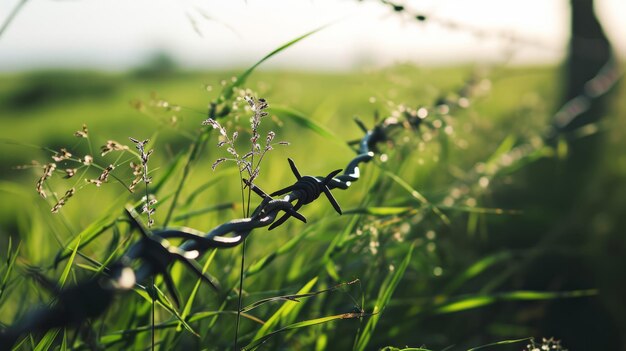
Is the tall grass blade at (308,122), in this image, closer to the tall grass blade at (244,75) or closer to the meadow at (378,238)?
the meadow at (378,238)

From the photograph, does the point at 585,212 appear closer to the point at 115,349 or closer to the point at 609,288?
the point at 609,288

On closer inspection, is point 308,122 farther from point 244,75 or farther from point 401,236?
point 401,236

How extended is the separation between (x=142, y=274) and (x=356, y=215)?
0.86 meters

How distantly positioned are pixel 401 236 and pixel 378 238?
232mm

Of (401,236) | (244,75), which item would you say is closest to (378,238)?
(401,236)

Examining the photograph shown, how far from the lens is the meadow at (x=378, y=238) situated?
51.3 inches

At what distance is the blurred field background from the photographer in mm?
1445

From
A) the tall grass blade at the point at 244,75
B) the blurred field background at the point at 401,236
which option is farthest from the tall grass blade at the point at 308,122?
the tall grass blade at the point at 244,75

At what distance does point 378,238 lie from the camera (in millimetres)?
1538

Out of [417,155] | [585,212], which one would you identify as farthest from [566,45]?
[417,155]

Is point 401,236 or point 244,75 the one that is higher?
point 244,75

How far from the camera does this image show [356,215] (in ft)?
4.91

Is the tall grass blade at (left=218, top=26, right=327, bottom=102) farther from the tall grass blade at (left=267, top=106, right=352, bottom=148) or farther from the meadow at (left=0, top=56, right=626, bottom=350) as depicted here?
the tall grass blade at (left=267, top=106, right=352, bottom=148)

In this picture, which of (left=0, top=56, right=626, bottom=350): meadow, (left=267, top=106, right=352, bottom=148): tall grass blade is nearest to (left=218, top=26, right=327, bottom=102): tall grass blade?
(left=0, top=56, right=626, bottom=350): meadow
